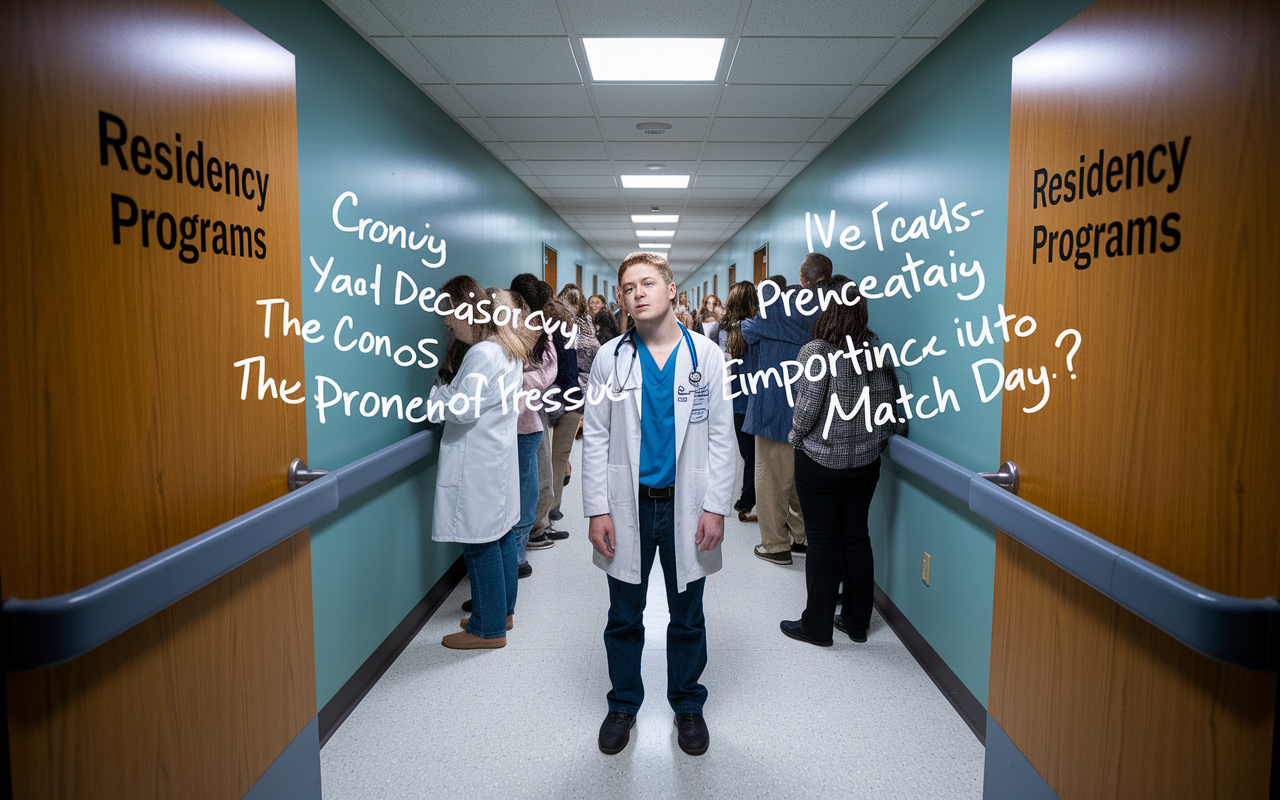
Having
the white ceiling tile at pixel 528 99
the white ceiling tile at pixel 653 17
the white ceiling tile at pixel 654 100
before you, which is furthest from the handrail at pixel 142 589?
the white ceiling tile at pixel 654 100

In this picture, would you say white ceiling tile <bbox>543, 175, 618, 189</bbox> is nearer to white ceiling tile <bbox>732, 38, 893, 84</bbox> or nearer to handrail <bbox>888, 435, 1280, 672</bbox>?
white ceiling tile <bbox>732, 38, 893, 84</bbox>

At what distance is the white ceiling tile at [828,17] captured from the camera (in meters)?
2.40

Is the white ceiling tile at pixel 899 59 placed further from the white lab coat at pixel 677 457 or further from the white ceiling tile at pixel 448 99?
the white ceiling tile at pixel 448 99

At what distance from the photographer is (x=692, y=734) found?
2182 mm

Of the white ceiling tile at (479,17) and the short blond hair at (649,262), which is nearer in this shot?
the short blond hair at (649,262)

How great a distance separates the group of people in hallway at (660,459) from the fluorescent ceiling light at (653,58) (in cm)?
106

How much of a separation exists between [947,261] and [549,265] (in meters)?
5.34

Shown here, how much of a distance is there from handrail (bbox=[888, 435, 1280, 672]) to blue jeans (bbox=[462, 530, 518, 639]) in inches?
75.1

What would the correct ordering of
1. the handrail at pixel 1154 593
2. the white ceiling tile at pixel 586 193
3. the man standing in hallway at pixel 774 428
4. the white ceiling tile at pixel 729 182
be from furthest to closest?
the white ceiling tile at pixel 586 193, the white ceiling tile at pixel 729 182, the man standing in hallway at pixel 774 428, the handrail at pixel 1154 593

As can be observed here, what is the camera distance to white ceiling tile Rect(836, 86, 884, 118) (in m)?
3.35

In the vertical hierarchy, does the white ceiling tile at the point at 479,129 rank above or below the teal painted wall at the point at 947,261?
above

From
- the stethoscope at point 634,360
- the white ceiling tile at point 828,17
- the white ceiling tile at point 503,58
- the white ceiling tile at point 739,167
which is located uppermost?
the white ceiling tile at point 739,167

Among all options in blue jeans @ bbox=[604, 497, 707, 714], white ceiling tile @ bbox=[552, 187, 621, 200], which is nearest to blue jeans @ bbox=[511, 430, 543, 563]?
blue jeans @ bbox=[604, 497, 707, 714]

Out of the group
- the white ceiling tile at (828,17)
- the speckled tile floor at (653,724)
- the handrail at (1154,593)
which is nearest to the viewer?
the handrail at (1154,593)
